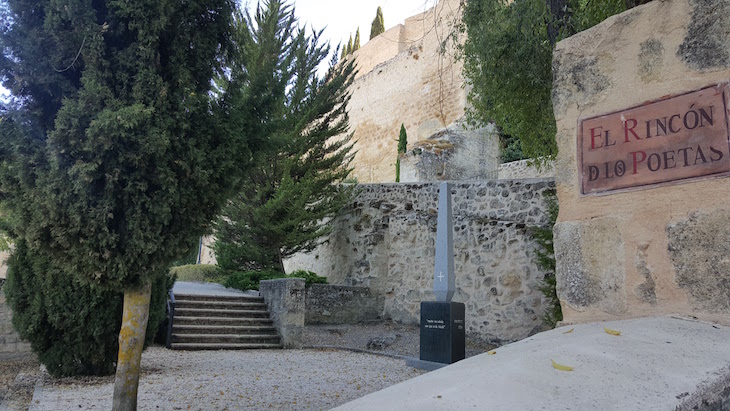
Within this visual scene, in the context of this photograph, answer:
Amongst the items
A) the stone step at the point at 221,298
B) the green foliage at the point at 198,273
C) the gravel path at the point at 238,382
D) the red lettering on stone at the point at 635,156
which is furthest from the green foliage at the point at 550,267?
the green foliage at the point at 198,273

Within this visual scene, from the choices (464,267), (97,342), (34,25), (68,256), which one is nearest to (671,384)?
(68,256)

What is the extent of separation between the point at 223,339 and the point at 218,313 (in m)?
0.84

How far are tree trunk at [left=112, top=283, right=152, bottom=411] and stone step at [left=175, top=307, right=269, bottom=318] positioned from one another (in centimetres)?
566

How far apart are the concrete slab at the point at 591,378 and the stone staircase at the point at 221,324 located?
7464mm

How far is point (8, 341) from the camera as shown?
752 cm

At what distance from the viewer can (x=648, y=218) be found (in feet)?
7.94

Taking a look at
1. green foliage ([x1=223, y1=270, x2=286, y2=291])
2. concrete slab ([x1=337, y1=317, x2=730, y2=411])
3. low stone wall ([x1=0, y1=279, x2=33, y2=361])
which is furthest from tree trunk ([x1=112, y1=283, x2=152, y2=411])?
green foliage ([x1=223, y1=270, x2=286, y2=291])

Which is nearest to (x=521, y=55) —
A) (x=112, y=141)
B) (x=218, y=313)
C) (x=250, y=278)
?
(x=112, y=141)

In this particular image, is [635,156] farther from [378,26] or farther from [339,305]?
[378,26]

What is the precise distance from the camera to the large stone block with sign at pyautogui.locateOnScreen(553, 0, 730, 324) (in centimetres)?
225

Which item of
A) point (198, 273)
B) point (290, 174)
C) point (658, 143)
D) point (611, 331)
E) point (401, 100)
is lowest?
point (198, 273)

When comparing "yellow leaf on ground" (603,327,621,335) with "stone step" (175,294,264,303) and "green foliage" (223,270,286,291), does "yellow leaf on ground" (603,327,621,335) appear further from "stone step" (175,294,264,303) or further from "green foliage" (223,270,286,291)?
"green foliage" (223,270,286,291)

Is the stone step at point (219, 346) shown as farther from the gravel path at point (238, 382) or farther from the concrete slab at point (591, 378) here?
the concrete slab at point (591, 378)

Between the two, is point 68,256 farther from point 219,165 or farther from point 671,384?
point 671,384
